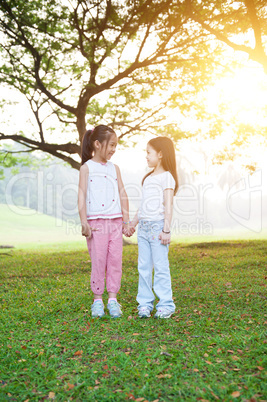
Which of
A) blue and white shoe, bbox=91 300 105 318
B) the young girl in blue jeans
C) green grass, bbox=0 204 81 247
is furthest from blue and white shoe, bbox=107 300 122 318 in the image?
green grass, bbox=0 204 81 247

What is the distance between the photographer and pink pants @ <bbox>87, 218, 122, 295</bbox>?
15.1 feet

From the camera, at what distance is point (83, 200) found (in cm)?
463

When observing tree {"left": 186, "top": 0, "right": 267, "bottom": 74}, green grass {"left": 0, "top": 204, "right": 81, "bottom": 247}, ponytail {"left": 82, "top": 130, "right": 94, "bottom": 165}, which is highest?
tree {"left": 186, "top": 0, "right": 267, "bottom": 74}

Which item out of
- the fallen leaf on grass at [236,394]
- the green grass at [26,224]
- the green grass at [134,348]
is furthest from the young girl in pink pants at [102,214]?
the green grass at [26,224]

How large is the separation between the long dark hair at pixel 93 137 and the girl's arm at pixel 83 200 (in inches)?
9.4

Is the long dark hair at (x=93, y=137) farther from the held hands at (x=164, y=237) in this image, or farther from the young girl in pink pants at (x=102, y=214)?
the held hands at (x=164, y=237)

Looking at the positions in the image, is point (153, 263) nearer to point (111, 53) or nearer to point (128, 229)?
point (128, 229)

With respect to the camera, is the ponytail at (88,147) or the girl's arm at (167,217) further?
the ponytail at (88,147)

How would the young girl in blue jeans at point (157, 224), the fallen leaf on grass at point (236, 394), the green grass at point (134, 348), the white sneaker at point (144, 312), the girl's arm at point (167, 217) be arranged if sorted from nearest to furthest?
the fallen leaf on grass at point (236, 394) < the green grass at point (134, 348) < the girl's arm at point (167, 217) < the young girl in blue jeans at point (157, 224) < the white sneaker at point (144, 312)

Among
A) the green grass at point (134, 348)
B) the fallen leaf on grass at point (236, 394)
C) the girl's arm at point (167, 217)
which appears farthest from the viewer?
the girl's arm at point (167, 217)

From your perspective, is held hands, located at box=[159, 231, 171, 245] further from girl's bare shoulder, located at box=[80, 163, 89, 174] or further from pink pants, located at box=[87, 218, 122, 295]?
girl's bare shoulder, located at box=[80, 163, 89, 174]

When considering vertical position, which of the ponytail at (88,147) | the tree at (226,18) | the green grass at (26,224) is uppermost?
the tree at (226,18)

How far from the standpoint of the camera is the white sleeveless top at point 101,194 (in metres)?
4.61

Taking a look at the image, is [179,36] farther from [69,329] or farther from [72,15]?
[69,329]
